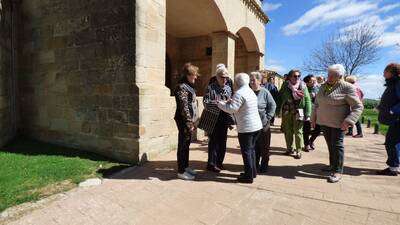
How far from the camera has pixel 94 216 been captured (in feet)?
10.6

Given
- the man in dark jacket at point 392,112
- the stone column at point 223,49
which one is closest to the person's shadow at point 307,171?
the man in dark jacket at point 392,112

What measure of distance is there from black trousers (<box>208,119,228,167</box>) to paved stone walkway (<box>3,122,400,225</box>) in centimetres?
24

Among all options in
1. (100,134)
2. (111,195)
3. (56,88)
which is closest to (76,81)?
(56,88)

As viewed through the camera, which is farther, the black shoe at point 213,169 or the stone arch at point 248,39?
the stone arch at point 248,39

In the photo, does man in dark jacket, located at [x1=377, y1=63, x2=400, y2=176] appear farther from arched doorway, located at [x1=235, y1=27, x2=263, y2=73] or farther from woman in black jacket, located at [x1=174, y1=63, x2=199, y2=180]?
arched doorway, located at [x1=235, y1=27, x2=263, y2=73]

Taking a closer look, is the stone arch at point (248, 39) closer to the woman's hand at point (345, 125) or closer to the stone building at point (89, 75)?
the stone building at point (89, 75)

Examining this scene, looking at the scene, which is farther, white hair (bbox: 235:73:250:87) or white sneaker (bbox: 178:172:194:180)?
white sneaker (bbox: 178:172:194:180)

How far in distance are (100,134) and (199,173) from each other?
2193 millimetres

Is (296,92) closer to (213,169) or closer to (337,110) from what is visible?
(337,110)

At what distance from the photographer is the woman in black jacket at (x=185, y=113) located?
166 inches

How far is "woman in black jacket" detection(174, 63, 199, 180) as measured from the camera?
13.8ft

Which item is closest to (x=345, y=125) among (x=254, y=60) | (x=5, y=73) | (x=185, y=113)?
(x=185, y=113)

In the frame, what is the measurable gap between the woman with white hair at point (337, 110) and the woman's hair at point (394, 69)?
877 millimetres

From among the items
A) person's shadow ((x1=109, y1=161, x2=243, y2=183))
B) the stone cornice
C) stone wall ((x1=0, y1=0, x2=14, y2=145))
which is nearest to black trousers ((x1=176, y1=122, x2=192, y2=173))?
person's shadow ((x1=109, y1=161, x2=243, y2=183))
